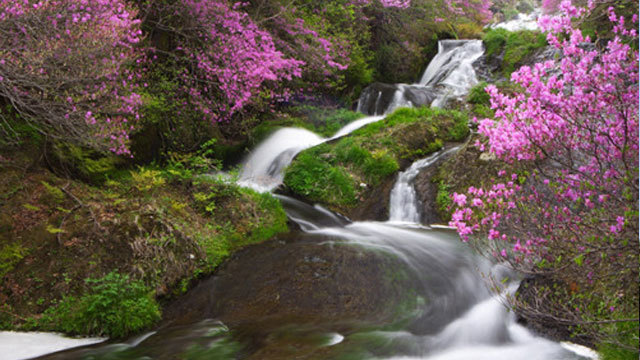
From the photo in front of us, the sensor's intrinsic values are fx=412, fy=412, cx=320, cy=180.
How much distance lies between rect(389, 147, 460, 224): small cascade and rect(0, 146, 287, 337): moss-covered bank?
2941 mm

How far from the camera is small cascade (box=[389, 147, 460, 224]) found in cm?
797

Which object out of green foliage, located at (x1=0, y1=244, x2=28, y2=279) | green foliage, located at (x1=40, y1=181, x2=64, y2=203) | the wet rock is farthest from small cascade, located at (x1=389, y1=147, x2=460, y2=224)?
green foliage, located at (x1=0, y1=244, x2=28, y2=279)

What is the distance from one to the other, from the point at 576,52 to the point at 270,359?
3.29 metres

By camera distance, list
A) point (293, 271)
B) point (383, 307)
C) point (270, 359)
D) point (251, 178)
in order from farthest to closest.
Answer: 1. point (251, 178)
2. point (293, 271)
3. point (383, 307)
4. point (270, 359)

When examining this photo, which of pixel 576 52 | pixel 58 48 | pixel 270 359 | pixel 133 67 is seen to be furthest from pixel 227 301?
pixel 133 67

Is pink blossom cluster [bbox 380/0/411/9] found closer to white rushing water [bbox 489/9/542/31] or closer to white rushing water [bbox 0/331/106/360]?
white rushing water [bbox 489/9/542/31]

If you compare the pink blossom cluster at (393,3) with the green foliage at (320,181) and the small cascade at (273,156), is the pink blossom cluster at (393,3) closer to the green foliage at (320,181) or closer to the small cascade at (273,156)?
the small cascade at (273,156)

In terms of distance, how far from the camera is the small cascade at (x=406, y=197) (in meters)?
7.97

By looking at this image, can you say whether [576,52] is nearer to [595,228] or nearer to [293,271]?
[595,228]

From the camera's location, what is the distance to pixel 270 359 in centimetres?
345

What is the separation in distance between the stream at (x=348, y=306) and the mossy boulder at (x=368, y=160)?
0.93m

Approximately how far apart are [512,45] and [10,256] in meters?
15.7

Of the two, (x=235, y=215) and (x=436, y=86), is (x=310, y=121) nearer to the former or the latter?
(x=436, y=86)

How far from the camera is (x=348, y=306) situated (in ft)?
15.2
